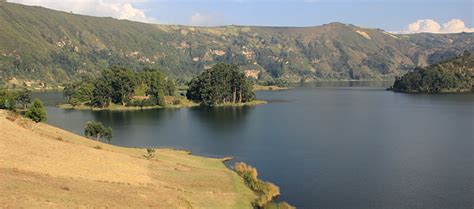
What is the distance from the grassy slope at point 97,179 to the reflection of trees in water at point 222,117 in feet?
228

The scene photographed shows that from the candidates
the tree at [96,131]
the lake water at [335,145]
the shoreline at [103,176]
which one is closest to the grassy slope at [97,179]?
the shoreline at [103,176]

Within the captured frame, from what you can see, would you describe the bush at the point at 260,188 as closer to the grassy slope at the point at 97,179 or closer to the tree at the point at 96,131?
the grassy slope at the point at 97,179

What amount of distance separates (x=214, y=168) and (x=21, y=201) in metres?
40.4

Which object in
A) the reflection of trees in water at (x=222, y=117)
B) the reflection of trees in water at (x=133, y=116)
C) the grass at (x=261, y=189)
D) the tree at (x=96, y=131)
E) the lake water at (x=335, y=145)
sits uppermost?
the tree at (x=96, y=131)

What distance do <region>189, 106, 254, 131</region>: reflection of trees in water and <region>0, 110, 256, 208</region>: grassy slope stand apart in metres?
69.3

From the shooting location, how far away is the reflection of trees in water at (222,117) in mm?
145500

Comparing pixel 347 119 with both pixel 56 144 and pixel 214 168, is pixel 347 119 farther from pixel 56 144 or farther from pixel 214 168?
pixel 56 144

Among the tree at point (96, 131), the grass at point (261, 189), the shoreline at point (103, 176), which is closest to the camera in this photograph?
the shoreline at point (103, 176)

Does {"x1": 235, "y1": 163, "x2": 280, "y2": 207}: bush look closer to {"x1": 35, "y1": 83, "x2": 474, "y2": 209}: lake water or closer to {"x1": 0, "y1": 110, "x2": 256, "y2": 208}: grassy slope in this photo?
{"x1": 0, "y1": 110, "x2": 256, "y2": 208}: grassy slope

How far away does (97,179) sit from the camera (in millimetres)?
54500

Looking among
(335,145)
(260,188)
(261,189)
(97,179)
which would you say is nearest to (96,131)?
(97,179)

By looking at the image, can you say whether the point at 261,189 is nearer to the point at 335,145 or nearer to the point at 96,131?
the point at 335,145

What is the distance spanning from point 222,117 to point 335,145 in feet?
228

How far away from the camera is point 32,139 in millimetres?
63594
